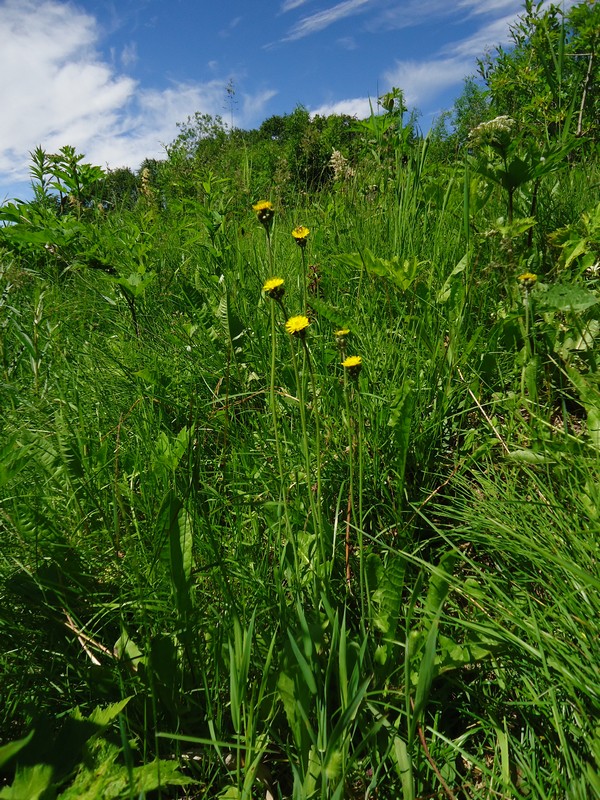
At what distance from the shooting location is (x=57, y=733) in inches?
30.1

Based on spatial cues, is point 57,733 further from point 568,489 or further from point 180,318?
point 180,318

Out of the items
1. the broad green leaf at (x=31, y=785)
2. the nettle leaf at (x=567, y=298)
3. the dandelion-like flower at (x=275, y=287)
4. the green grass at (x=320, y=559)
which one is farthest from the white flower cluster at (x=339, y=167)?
the broad green leaf at (x=31, y=785)

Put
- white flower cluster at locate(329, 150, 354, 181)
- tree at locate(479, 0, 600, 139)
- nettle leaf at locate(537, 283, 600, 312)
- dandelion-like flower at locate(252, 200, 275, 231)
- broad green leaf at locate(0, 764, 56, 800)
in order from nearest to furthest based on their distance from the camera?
broad green leaf at locate(0, 764, 56, 800) < dandelion-like flower at locate(252, 200, 275, 231) < nettle leaf at locate(537, 283, 600, 312) < tree at locate(479, 0, 600, 139) < white flower cluster at locate(329, 150, 354, 181)

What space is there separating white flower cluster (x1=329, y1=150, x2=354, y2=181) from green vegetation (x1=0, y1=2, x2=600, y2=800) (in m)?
1.17

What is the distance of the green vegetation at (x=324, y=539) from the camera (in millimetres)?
788

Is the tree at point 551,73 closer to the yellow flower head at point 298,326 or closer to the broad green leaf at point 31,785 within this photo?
the yellow flower head at point 298,326

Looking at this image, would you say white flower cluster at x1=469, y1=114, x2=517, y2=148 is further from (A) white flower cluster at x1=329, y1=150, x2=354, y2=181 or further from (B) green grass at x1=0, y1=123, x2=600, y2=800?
(A) white flower cluster at x1=329, y1=150, x2=354, y2=181

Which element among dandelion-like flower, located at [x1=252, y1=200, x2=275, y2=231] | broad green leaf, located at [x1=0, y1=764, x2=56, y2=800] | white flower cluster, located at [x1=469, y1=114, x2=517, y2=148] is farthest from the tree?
broad green leaf, located at [x1=0, y1=764, x2=56, y2=800]

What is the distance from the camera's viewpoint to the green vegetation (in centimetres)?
79

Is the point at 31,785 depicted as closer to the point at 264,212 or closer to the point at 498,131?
the point at 264,212

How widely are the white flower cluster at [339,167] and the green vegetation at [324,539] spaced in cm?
117

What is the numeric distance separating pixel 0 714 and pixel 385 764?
0.67 metres

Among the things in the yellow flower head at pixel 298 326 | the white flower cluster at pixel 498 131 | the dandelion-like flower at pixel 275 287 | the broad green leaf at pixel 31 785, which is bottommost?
the broad green leaf at pixel 31 785

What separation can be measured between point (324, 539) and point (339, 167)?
289 cm
